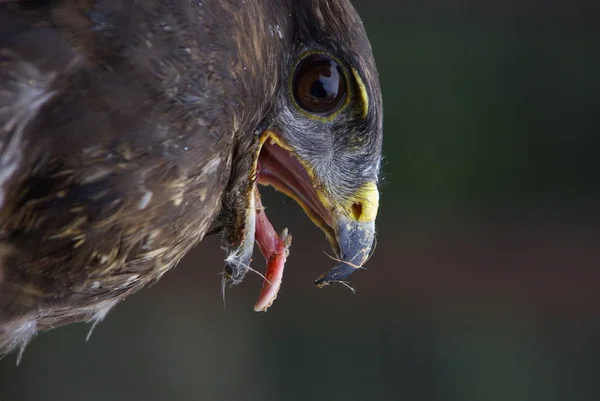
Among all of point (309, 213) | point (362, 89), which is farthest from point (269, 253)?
point (362, 89)

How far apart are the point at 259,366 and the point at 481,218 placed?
1.18 meters

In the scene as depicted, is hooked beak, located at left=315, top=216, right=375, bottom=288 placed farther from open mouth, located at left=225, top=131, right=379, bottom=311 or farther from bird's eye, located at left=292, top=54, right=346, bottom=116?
bird's eye, located at left=292, top=54, right=346, bottom=116

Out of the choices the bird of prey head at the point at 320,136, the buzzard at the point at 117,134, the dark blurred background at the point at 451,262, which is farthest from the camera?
the dark blurred background at the point at 451,262

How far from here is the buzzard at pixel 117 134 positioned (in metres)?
1.12

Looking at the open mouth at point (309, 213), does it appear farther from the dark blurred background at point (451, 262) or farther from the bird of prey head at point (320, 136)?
the dark blurred background at point (451, 262)

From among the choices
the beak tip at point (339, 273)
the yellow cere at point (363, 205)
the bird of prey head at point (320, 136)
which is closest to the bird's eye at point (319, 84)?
the bird of prey head at point (320, 136)

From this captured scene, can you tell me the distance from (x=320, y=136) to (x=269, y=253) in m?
0.24

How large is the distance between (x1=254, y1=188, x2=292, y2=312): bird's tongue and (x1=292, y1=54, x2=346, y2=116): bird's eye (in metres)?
0.19

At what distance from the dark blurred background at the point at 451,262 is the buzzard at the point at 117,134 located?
7.29ft

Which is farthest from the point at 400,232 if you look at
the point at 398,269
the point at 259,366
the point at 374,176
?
the point at 374,176

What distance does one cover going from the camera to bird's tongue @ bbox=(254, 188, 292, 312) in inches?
59.2

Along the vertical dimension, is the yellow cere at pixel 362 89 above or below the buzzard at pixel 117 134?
above

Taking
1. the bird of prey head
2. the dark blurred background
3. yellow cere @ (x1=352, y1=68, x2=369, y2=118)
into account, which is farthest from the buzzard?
the dark blurred background

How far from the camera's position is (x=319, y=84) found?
1.42 meters
